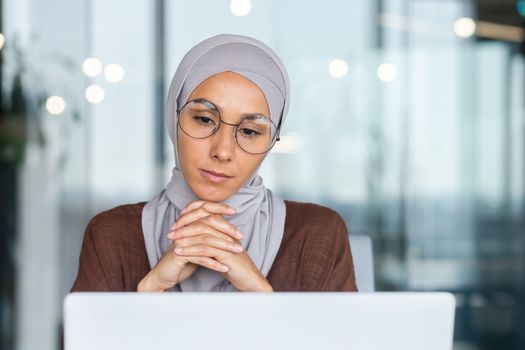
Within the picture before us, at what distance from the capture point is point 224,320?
2.28 feet

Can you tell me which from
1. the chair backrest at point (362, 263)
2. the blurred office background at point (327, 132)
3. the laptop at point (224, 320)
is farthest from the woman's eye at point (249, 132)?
the blurred office background at point (327, 132)

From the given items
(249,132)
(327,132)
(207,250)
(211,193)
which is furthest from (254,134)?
(327,132)

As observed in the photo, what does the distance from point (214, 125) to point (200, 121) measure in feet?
0.08

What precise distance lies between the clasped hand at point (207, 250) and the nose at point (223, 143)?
10 centimetres

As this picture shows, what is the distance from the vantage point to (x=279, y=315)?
0.70m

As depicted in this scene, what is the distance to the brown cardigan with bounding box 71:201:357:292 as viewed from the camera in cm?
141

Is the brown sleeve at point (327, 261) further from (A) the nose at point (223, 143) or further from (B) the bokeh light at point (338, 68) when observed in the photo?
(B) the bokeh light at point (338, 68)

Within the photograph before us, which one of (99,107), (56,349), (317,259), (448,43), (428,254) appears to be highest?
(448,43)

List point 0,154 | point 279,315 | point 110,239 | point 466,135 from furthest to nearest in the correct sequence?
1. point 466,135
2. point 0,154
3. point 110,239
4. point 279,315

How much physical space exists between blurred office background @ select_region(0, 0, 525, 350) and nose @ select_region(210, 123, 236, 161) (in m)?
3.23

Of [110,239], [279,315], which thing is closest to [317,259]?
[110,239]

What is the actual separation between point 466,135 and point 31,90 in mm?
2395

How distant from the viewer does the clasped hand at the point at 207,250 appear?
111cm

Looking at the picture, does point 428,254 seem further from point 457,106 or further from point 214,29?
point 214,29
